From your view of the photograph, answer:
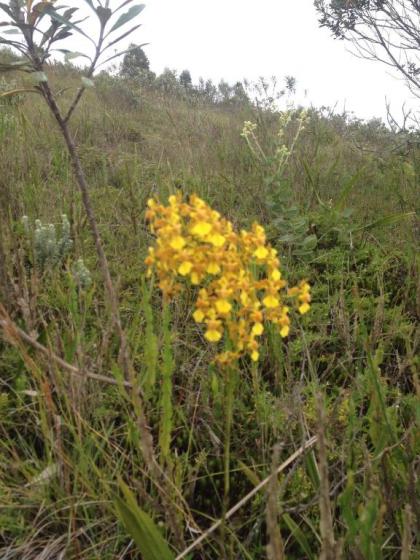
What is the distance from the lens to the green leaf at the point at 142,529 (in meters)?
0.91

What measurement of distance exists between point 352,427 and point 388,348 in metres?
0.86

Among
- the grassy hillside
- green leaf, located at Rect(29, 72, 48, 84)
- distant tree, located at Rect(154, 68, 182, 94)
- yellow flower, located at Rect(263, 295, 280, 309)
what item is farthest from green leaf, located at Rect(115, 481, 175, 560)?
distant tree, located at Rect(154, 68, 182, 94)

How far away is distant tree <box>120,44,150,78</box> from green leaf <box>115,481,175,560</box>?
10.3 metres

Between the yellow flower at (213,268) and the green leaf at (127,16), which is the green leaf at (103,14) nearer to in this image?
the green leaf at (127,16)

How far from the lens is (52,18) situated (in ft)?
4.47

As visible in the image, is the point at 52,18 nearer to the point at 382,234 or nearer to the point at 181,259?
the point at 181,259

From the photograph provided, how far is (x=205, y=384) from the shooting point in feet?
4.89

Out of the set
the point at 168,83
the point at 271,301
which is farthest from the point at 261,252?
the point at 168,83

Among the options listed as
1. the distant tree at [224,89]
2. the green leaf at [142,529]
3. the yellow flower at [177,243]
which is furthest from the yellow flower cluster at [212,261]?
the distant tree at [224,89]

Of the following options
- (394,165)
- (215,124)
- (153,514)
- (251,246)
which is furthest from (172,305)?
(215,124)

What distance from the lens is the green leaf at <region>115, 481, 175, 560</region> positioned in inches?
35.8

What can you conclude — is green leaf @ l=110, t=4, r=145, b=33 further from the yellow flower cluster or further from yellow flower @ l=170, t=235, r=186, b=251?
yellow flower @ l=170, t=235, r=186, b=251

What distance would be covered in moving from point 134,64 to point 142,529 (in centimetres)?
1387

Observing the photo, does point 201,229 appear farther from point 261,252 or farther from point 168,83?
point 168,83
